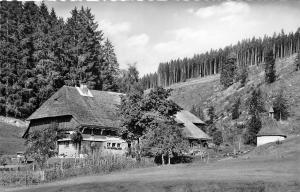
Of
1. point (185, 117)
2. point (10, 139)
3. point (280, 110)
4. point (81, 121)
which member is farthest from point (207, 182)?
point (280, 110)

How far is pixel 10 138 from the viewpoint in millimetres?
68750

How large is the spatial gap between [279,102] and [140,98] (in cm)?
6816

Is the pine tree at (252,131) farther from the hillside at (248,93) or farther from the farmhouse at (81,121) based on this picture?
the farmhouse at (81,121)

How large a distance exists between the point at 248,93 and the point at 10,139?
95196 mm

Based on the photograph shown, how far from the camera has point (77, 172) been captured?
144 ft

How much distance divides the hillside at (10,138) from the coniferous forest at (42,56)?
8.46 feet

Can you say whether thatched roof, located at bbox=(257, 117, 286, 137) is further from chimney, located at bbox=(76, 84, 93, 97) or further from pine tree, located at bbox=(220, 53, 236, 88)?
pine tree, located at bbox=(220, 53, 236, 88)

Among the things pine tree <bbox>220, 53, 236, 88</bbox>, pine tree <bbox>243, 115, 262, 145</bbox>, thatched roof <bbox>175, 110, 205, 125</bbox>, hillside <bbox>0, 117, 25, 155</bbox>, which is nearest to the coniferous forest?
hillside <bbox>0, 117, 25, 155</bbox>

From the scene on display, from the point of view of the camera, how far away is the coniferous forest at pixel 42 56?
7712cm

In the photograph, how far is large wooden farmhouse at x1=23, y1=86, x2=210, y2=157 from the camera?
62688 millimetres

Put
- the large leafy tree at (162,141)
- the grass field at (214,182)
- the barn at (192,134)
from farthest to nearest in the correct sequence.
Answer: the barn at (192,134), the large leafy tree at (162,141), the grass field at (214,182)

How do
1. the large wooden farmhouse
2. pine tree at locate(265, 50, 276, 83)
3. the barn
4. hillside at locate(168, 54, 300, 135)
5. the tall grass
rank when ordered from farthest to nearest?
1. pine tree at locate(265, 50, 276, 83)
2. hillside at locate(168, 54, 300, 135)
3. the barn
4. the large wooden farmhouse
5. the tall grass

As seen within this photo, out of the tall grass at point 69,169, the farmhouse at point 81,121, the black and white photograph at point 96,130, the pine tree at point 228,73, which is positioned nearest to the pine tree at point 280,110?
the black and white photograph at point 96,130

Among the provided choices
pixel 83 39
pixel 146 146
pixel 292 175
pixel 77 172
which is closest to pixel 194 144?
pixel 146 146
